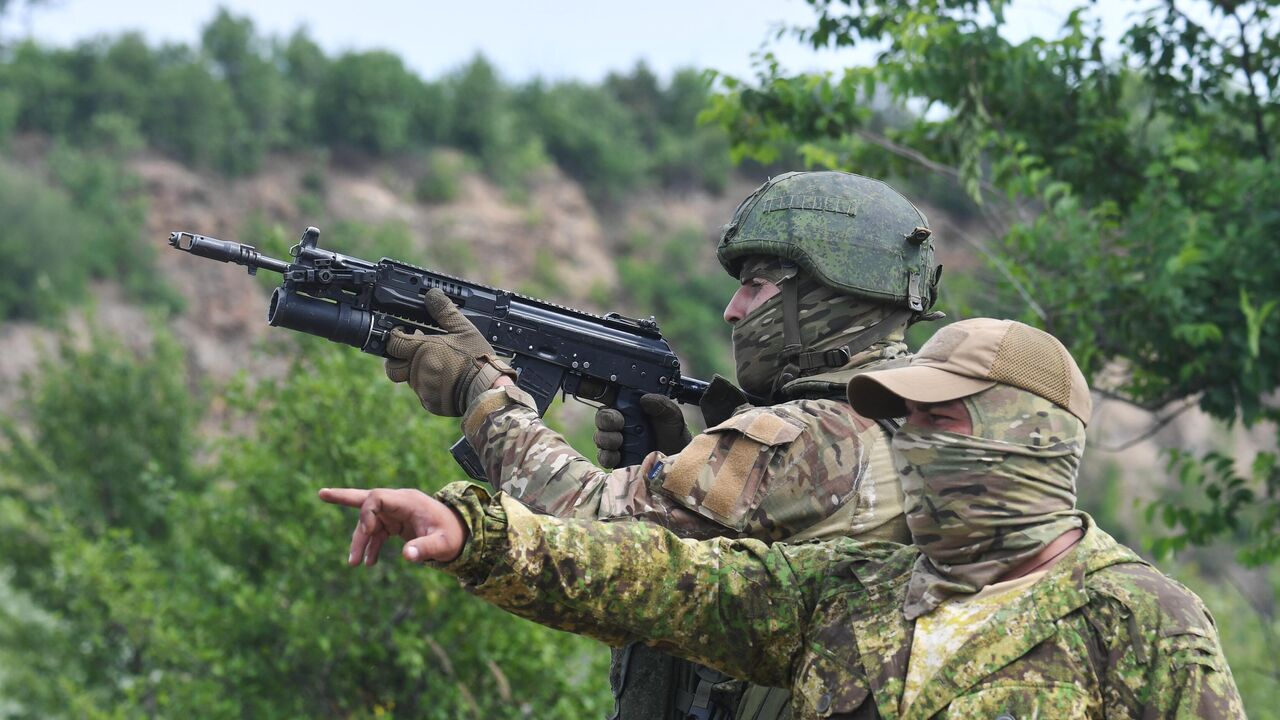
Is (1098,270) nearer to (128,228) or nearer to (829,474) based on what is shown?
(829,474)

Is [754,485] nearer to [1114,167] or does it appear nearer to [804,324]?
[804,324]

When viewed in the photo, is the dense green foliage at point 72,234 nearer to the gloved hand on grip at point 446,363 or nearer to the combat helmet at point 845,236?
the gloved hand on grip at point 446,363

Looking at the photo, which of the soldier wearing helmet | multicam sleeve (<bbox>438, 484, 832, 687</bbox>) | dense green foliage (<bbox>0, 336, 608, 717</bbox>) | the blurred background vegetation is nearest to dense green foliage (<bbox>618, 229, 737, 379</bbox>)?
the blurred background vegetation

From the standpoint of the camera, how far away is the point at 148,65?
1660 inches

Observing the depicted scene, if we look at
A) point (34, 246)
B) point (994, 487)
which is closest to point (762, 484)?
point (994, 487)

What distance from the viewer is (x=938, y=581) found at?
2750 millimetres

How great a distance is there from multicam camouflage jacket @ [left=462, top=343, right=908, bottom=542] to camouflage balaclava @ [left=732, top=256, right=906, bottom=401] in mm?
330

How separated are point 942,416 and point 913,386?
0.09 meters

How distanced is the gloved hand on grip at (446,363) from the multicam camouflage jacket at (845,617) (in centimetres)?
150

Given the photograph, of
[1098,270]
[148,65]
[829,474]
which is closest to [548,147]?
[148,65]

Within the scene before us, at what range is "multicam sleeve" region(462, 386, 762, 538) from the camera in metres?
3.51

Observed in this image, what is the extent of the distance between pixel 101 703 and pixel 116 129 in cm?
2959

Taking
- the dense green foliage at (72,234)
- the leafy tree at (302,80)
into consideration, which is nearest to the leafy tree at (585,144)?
the leafy tree at (302,80)

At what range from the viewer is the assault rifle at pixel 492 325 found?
4.50 m
